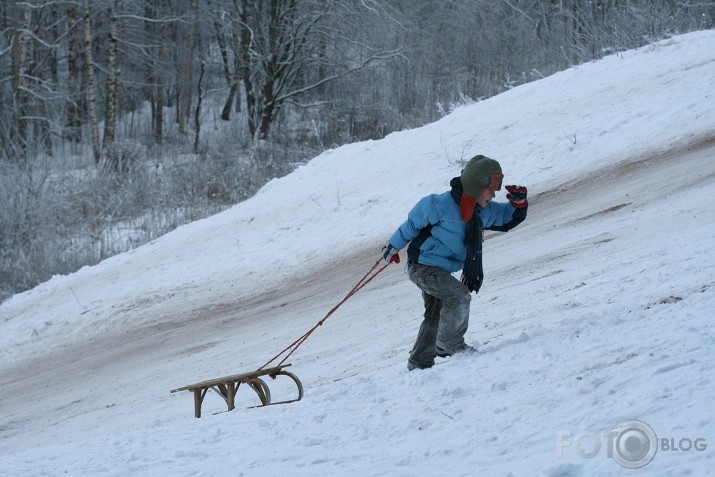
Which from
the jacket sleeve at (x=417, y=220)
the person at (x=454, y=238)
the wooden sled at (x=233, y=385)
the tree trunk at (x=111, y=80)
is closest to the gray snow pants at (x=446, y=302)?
the person at (x=454, y=238)

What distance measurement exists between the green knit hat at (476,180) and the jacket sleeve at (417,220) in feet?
0.67

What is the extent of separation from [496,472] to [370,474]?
2.14ft

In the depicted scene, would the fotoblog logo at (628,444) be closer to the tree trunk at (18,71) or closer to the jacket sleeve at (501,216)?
the jacket sleeve at (501,216)

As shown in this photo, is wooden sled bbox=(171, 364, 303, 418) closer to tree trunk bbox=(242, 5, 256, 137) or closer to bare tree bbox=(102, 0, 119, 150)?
tree trunk bbox=(242, 5, 256, 137)

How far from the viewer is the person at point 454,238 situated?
5.70 metres

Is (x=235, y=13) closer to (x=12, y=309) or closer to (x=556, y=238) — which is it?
(x=12, y=309)

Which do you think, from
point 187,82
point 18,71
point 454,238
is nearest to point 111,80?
point 18,71

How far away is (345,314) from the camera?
31.1 ft

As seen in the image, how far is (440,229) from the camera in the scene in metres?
5.81

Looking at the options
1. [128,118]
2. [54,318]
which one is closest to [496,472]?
[54,318]

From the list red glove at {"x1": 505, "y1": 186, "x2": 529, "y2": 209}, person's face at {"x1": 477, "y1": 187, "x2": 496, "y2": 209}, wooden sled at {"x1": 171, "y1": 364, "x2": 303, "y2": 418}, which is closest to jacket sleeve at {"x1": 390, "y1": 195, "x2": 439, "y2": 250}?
person's face at {"x1": 477, "y1": 187, "x2": 496, "y2": 209}

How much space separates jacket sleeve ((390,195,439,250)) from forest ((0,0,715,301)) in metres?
9.34

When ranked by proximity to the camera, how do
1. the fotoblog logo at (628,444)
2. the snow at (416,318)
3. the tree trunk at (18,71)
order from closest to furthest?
the fotoblog logo at (628,444)
the snow at (416,318)
the tree trunk at (18,71)

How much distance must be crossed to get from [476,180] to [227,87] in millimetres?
21879
